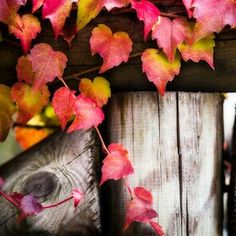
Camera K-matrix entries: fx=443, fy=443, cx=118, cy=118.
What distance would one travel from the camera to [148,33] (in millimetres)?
1290

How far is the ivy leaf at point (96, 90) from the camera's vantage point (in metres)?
1.32

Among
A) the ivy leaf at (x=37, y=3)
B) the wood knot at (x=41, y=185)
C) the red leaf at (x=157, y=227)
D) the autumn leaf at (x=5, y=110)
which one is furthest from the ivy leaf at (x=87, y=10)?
the red leaf at (x=157, y=227)

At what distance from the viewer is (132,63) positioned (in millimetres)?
1358

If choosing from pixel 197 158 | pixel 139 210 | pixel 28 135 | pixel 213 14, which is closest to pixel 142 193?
pixel 139 210

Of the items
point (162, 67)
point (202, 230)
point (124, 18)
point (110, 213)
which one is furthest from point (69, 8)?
point (202, 230)

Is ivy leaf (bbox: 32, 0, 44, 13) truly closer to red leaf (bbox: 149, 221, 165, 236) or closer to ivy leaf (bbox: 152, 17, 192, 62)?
ivy leaf (bbox: 152, 17, 192, 62)

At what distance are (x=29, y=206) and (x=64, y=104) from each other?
0.32 m

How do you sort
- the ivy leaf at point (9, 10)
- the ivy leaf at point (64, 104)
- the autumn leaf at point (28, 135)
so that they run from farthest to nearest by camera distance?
the autumn leaf at point (28, 135)
the ivy leaf at point (64, 104)
the ivy leaf at point (9, 10)

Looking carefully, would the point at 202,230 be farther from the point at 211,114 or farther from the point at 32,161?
the point at 32,161

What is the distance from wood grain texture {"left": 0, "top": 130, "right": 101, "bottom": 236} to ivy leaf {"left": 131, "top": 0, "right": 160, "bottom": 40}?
0.43 metres

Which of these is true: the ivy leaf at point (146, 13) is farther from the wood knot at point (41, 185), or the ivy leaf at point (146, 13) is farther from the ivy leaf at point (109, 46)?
the wood knot at point (41, 185)

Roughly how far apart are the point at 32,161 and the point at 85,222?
0.27 meters

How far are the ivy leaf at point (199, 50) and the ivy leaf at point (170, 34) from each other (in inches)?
1.2

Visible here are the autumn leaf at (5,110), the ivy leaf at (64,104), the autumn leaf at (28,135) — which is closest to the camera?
the ivy leaf at (64,104)
